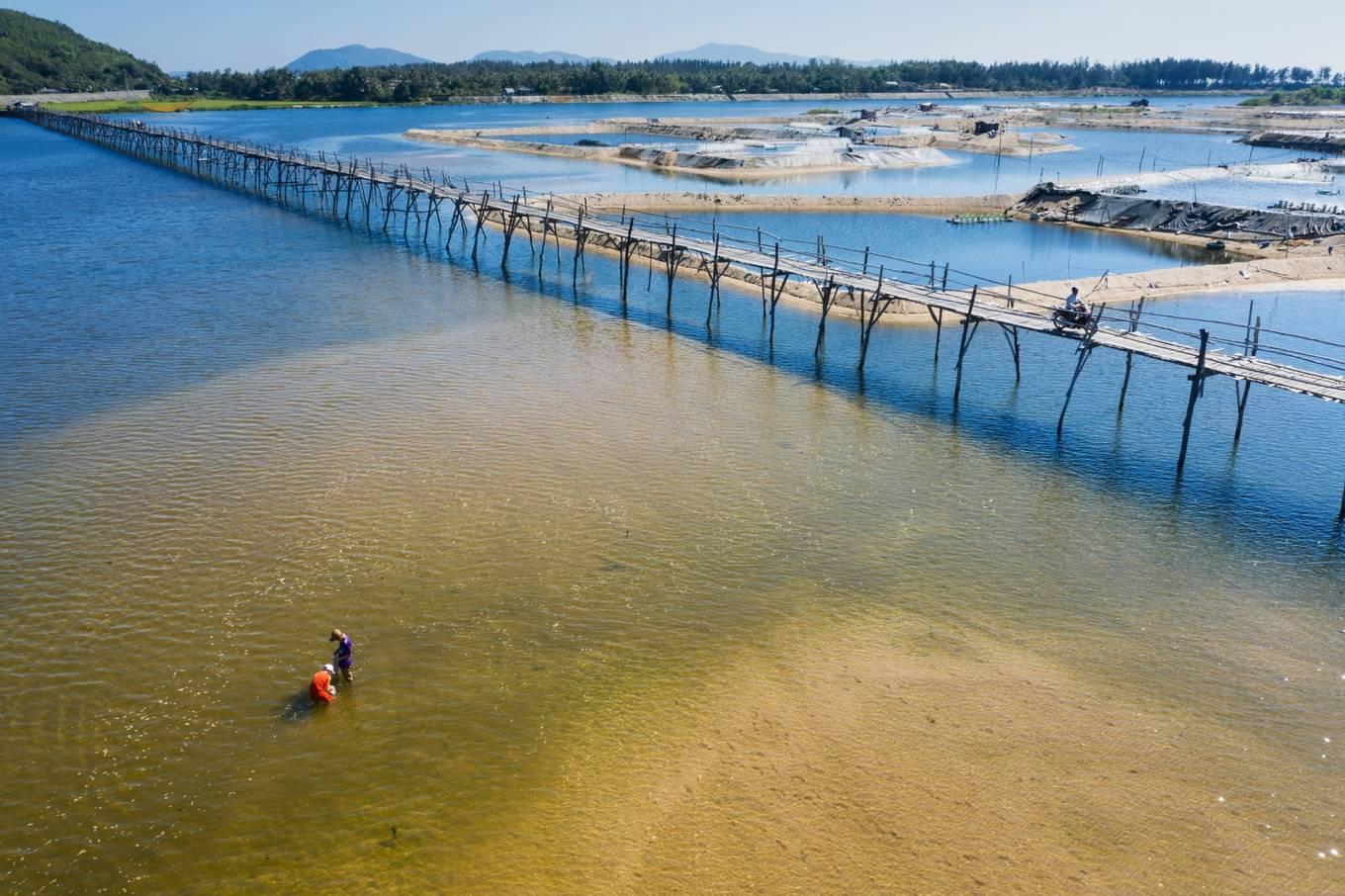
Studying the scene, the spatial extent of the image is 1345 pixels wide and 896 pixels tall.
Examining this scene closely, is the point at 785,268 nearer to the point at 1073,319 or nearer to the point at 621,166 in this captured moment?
the point at 1073,319

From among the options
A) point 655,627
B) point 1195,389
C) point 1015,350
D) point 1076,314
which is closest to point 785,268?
point 1015,350

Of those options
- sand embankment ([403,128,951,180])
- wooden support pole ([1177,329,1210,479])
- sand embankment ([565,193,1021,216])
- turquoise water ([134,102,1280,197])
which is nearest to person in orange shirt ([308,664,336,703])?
wooden support pole ([1177,329,1210,479])

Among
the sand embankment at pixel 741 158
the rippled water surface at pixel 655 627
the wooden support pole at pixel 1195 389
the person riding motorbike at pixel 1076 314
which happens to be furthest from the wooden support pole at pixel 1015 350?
the sand embankment at pixel 741 158

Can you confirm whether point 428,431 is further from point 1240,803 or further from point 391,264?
point 391,264

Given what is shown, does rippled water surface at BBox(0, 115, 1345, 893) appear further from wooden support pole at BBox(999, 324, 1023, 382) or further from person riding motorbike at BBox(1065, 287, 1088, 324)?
person riding motorbike at BBox(1065, 287, 1088, 324)

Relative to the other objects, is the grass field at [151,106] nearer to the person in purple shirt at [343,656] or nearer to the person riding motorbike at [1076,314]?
the person riding motorbike at [1076,314]
